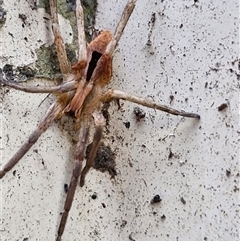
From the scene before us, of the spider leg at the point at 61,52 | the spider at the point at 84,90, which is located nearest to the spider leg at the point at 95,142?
the spider at the point at 84,90

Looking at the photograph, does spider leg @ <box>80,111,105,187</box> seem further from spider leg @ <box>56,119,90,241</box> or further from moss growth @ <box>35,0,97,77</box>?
moss growth @ <box>35,0,97,77</box>

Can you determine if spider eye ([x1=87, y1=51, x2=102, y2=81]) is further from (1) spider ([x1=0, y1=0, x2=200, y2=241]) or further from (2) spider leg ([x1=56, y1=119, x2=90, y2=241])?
(2) spider leg ([x1=56, y1=119, x2=90, y2=241])

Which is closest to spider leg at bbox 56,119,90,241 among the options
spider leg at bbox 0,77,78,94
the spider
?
the spider

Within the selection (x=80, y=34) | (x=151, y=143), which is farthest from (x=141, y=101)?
(x=80, y=34)

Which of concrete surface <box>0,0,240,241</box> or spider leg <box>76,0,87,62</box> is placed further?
spider leg <box>76,0,87,62</box>

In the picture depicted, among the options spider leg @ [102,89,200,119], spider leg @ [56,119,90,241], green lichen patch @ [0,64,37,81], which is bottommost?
spider leg @ [56,119,90,241]

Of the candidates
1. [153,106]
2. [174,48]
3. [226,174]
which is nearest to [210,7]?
[174,48]

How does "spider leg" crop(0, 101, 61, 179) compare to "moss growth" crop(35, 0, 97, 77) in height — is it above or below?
below

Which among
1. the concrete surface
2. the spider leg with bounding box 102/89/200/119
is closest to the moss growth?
the concrete surface

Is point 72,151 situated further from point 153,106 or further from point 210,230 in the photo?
point 210,230
